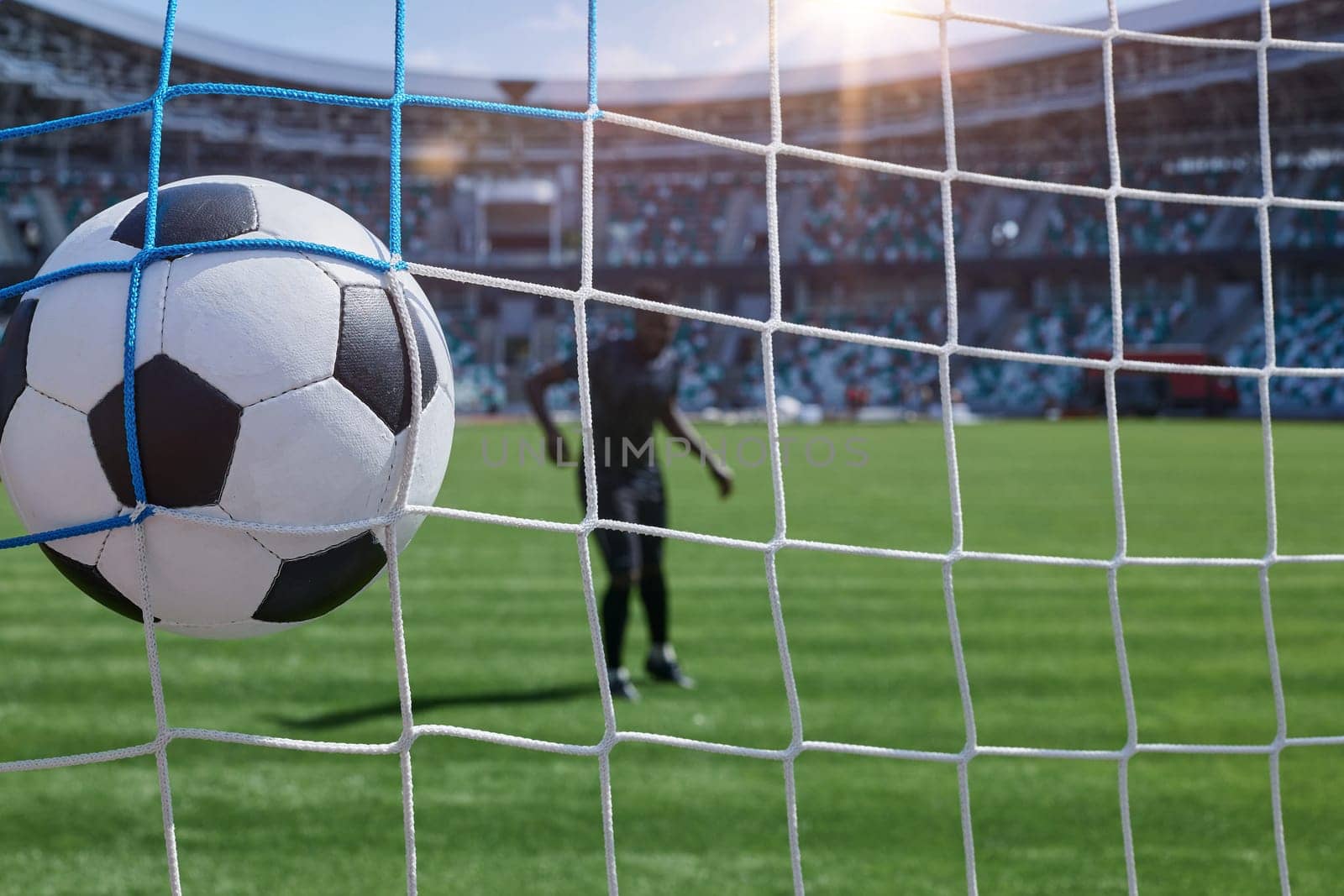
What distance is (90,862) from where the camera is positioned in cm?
261

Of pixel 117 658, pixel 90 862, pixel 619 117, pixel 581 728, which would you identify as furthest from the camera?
pixel 117 658

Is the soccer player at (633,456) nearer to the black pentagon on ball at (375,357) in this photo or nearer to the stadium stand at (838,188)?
the black pentagon on ball at (375,357)

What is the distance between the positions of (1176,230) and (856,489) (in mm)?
23778

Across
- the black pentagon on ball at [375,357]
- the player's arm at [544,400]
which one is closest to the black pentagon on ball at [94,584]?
the black pentagon on ball at [375,357]

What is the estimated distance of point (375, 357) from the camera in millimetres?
1672

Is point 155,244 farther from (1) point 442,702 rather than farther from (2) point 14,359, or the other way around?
(1) point 442,702

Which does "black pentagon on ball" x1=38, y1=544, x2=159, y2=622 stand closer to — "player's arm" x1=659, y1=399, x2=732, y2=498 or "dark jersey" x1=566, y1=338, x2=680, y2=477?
"dark jersey" x1=566, y1=338, x2=680, y2=477

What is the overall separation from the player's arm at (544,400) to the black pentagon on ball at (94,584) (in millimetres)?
2359

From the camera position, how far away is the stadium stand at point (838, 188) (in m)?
29.9

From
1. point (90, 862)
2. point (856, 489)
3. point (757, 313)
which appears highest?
point (757, 313)

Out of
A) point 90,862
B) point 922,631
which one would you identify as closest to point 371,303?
point 90,862

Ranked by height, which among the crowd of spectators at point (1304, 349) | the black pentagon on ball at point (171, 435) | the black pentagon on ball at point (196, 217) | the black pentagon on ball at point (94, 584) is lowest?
the black pentagon on ball at point (94, 584)

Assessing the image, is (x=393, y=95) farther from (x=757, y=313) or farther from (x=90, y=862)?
(x=757, y=313)

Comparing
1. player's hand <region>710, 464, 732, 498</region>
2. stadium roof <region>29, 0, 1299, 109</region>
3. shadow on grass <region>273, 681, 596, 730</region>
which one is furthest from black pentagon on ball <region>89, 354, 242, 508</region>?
stadium roof <region>29, 0, 1299, 109</region>
